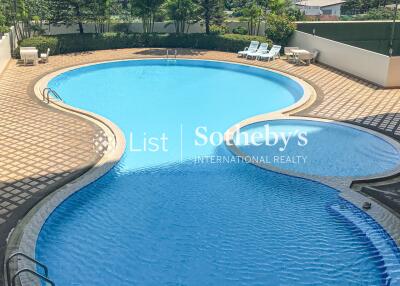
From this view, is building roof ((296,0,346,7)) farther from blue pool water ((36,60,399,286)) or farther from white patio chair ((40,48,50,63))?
blue pool water ((36,60,399,286))

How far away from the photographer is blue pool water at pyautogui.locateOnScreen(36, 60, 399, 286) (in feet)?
24.6

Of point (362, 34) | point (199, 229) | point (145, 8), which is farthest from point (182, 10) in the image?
point (199, 229)

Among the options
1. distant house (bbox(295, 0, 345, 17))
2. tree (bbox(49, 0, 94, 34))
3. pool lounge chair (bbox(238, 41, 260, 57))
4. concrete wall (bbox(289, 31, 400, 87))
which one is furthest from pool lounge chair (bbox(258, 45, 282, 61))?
distant house (bbox(295, 0, 345, 17))

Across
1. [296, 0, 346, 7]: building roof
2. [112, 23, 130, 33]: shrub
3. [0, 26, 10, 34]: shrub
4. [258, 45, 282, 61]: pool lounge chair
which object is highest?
[296, 0, 346, 7]: building roof

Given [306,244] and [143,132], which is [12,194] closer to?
[143,132]

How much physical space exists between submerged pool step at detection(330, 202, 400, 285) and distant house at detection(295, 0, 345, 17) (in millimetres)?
59805

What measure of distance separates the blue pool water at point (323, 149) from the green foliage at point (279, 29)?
42.7 feet

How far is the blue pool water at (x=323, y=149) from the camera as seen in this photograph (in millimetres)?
11617

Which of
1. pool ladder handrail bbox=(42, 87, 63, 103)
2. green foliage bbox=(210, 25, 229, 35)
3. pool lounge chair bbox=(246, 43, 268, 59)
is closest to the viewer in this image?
pool ladder handrail bbox=(42, 87, 63, 103)

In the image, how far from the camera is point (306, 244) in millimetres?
8289

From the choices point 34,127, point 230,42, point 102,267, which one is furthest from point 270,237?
point 230,42

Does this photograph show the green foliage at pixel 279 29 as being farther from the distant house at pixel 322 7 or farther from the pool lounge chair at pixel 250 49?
the distant house at pixel 322 7

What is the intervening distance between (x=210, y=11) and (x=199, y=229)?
834 inches

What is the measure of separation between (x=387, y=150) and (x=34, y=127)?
10.9 metres
